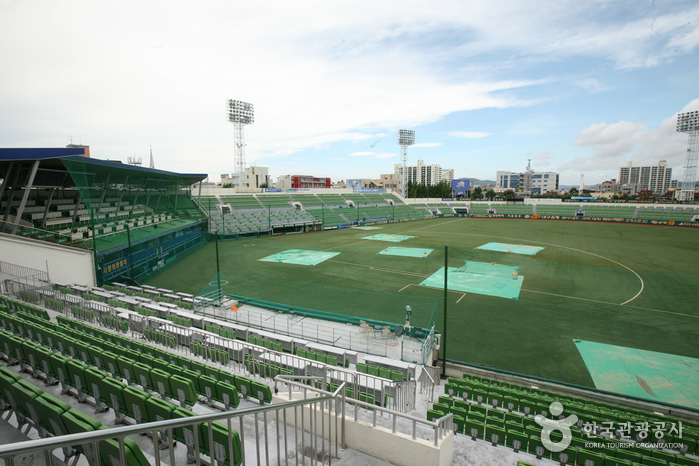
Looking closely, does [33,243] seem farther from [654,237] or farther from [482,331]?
[654,237]

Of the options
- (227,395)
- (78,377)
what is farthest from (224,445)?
(78,377)

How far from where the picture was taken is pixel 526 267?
84.1 ft

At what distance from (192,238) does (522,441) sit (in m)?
34.4

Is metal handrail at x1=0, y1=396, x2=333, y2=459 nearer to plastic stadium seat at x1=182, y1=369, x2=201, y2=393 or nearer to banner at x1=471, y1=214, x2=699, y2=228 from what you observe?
plastic stadium seat at x1=182, y1=369, x2=201, y2=393

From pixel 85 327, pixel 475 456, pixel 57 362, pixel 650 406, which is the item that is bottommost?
pixel 650 406

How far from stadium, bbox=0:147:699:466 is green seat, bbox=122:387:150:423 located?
0.03 meters

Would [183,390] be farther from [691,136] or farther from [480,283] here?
[691,136]

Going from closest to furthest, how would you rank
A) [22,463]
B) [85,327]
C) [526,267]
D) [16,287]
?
[22,463] → [85,327] → [16,287] → [526,267]


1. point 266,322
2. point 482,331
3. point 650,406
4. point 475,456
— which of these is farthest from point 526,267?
point 475,456

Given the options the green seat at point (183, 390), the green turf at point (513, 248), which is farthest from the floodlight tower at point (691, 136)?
the green seat at point (183, 390)

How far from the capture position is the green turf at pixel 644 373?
35.1 ft

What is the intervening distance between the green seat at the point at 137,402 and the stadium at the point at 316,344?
0.03m

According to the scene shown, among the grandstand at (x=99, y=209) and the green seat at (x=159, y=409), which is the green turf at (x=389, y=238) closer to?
the grandstand at (x=99, y=209)

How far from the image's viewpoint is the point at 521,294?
65.5 feet
